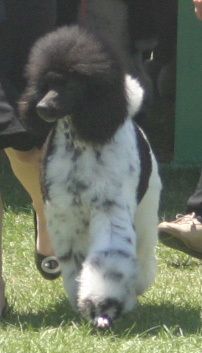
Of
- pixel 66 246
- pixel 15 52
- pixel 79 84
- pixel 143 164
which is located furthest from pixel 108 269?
pixel 15 52

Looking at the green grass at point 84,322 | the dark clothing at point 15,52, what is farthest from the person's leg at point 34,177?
the green grass at point 84,322

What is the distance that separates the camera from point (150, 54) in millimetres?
8203

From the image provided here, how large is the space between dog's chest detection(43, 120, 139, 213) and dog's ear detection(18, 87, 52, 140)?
0.24 feet

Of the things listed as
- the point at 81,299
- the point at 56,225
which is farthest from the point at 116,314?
the point at 56,225

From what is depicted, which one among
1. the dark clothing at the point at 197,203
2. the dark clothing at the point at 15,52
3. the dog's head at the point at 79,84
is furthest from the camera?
the dark clothing at the point at 197,203

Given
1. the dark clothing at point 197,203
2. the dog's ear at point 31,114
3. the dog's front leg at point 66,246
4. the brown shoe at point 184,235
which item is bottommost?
the brown shoe at point 184,235

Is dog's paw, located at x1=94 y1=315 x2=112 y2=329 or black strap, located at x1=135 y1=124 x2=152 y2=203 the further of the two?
black strap, located at x1=135 y1=124 x2=152 y2=203

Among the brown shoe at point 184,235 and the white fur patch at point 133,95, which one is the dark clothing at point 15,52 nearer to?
the white fur patch at point 133,95

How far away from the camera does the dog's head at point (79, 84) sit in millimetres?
4500

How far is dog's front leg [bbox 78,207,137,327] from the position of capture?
14.6 ft

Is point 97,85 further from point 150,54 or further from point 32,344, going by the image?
point 150,54

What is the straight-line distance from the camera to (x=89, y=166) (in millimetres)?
4582

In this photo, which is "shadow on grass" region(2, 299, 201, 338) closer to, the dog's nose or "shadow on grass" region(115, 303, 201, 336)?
"shadow on grass" region(115, 303, 201, 336)

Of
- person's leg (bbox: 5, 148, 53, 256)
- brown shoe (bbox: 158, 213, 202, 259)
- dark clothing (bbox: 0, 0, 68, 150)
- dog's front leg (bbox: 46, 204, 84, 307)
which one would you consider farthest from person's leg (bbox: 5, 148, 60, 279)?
brown shoe (bbox: 158, 213, 202, 259)
